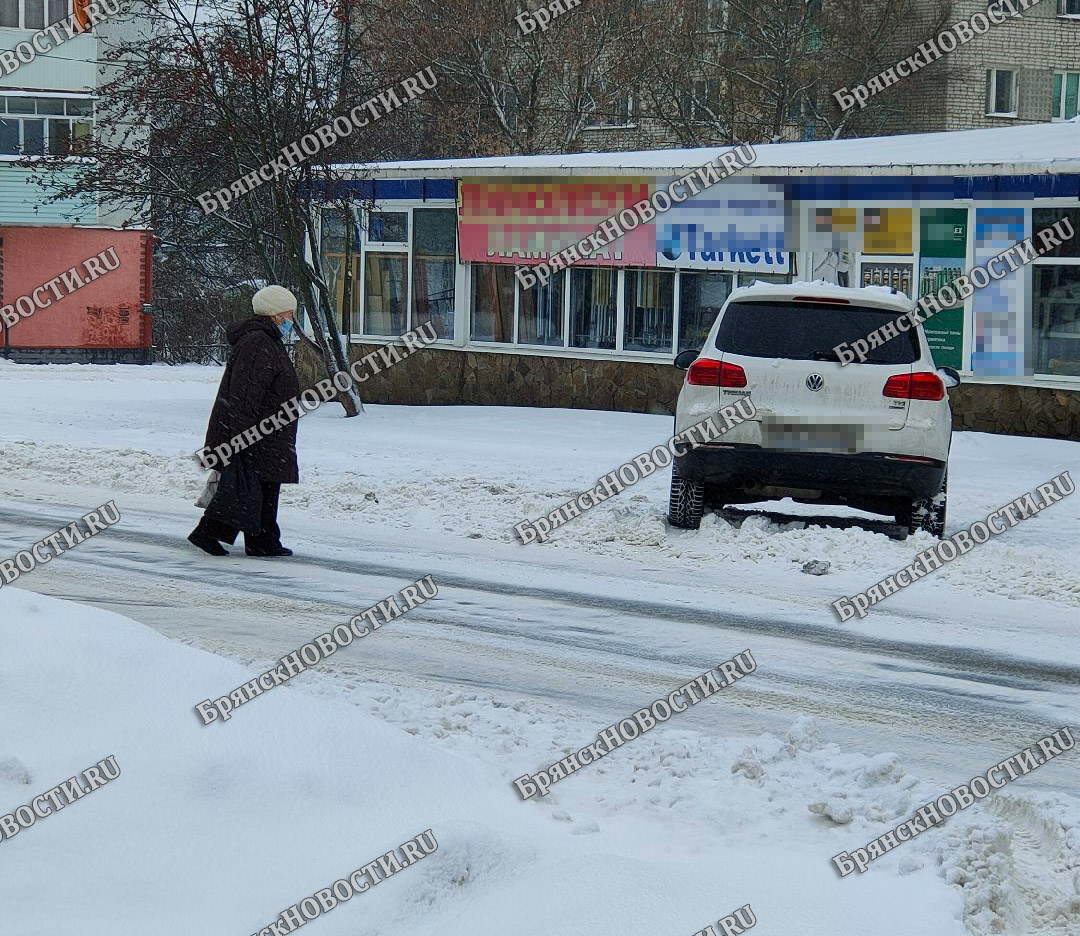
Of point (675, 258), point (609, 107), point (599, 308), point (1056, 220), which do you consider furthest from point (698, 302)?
point (609, 107)

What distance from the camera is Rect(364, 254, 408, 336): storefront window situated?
81.4 feet

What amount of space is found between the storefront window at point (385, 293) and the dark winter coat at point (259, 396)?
1468 cm

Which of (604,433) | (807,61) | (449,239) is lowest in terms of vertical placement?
(604,433)

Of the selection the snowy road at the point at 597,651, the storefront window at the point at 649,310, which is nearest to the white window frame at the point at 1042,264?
the storefront window at the point at 649,310

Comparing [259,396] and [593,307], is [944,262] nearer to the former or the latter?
[593,307]

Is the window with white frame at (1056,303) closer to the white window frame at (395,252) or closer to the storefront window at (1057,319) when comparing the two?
the storefront window at (1057,319)

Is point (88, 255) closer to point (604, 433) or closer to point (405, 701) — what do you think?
point (604, 433)

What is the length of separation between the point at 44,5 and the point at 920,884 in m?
39.2

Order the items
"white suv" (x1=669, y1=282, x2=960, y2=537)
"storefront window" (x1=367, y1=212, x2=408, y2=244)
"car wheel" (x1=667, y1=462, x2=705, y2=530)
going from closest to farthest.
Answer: "white suv" (x1=669, y1=282, x2=960, y2=537)
"car wheel" (x1=667, y1=462, x2=705, y2=530)
"storefront window" (x1=367, y1=212, x2=408, y2=244)

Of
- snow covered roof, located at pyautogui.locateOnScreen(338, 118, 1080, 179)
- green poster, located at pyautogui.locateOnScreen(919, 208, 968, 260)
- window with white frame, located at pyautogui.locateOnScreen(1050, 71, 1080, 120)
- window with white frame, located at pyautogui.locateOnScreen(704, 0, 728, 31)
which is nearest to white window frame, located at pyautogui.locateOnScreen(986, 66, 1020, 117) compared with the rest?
window with white frame, located at pyautogui.locateOnScreen(1050, 71, 1080, 120)

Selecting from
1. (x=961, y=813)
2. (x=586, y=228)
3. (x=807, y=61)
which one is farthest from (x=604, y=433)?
(x=807, y=61)

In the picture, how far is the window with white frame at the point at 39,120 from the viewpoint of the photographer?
39156mm

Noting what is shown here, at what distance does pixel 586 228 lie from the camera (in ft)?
72.5

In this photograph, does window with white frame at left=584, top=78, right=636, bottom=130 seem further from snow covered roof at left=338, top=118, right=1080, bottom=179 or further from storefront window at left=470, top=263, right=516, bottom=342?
storefront window at left=470, top=263, right=516, bottom=342
